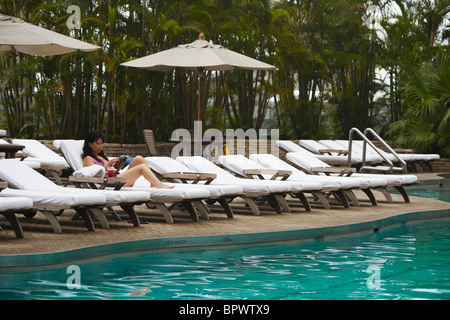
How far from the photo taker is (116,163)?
9.28 meters

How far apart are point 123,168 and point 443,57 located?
13650mm

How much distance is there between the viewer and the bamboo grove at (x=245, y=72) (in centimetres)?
1636

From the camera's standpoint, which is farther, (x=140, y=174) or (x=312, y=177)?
(x=312, y=177)

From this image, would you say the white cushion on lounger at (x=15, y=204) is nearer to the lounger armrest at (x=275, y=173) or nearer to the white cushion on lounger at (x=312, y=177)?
the lounger armrest at (x=275, y=173)

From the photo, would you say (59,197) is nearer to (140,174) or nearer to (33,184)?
(33,184)

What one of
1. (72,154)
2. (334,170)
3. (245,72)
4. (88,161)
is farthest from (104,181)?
(245,72)

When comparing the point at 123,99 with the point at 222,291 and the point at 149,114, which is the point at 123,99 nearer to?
the point at 149,114

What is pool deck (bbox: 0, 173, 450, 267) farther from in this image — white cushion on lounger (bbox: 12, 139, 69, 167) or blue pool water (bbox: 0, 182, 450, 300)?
white cushion on lounger (bbox: 12, 139, 69, 167)

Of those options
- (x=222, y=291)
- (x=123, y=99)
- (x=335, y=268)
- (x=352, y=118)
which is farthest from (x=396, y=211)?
(x=352, y=118)

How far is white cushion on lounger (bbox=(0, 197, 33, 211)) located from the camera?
6.36m

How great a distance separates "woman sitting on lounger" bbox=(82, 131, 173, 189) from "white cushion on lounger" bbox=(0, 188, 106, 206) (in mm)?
1543

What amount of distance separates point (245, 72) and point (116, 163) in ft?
38.8

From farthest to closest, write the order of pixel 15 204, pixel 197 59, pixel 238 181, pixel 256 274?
pixel 197 59, pixel 238 181, pixel 15 204, pixel 256 274

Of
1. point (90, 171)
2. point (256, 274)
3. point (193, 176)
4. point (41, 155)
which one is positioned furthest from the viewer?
point (41, 155)
